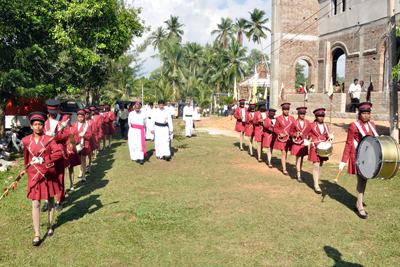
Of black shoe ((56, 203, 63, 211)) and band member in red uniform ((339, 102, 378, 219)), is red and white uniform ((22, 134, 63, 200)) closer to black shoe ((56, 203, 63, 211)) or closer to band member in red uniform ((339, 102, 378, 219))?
black shoe ((56, 203, 63, 211))

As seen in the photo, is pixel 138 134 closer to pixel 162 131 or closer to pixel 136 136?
pixel 136 136

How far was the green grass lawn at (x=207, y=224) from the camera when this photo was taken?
4.30m

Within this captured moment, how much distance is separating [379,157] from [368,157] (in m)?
0.32

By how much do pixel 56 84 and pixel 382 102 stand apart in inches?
607

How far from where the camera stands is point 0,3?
399 inches

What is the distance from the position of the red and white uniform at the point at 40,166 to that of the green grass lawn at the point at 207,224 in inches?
29.7

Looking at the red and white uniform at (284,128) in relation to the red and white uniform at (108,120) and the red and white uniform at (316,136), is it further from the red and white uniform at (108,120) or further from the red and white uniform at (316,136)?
the red and white uniform at (108,120)

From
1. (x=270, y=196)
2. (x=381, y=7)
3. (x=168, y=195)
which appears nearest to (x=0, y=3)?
(x=168, y=195)

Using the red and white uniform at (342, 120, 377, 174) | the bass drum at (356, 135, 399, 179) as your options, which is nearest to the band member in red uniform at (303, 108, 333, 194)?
the red and white uniform at (342, 120, 377, 174)

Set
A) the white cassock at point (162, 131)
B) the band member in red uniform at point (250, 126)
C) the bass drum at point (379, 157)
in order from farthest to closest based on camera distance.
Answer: the band member in red uniform at point (250, 126), the white cassock at point (162, 131), the bass drum at point (379, 157)

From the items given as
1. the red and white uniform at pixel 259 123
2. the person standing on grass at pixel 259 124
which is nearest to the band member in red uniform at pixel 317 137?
the person standing on grass at pixel 259 124

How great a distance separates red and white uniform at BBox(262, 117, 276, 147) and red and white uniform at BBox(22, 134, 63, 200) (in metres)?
6.70

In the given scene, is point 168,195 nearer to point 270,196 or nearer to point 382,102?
point 270,196

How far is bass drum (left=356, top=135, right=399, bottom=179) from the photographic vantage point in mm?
5078
